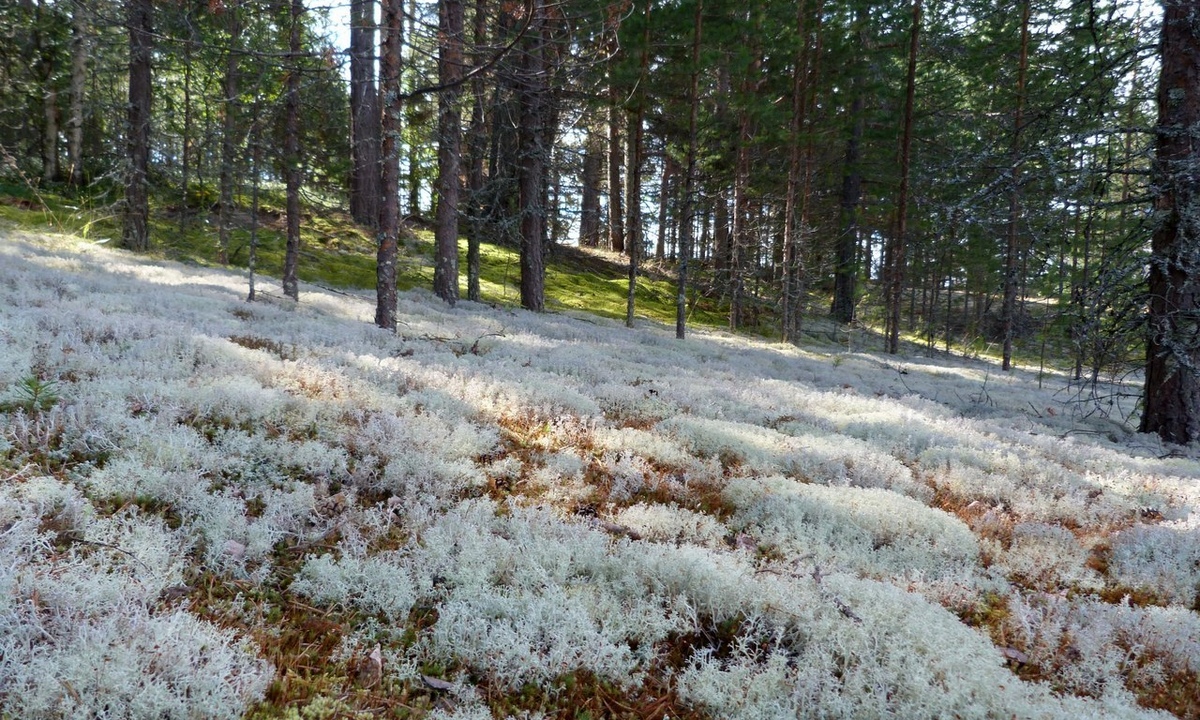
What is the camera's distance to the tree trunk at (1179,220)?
7.49 metres

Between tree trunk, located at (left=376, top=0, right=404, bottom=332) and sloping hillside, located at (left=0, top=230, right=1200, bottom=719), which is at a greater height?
tree trunk, located at (left=376, top=0, right=404, bottom=332)

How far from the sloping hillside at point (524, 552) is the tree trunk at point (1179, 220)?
2.37 metres

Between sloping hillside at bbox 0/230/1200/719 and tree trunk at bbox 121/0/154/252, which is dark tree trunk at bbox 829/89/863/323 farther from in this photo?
tree trunk at bbox 121/0/154/252

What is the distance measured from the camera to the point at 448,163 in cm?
1532

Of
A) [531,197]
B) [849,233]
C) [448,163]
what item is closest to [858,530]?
[448,163]

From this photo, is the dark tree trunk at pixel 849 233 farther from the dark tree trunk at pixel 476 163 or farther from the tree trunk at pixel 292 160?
the tree trunk at pixel 292 160

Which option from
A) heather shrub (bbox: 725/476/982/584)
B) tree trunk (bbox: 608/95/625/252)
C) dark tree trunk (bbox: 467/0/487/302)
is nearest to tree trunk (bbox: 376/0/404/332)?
dark tree trunk (bbox: 467/0/487/302)

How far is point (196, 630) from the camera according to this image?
265cm

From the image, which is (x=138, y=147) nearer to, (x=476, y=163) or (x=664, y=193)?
(x=476, y=163)

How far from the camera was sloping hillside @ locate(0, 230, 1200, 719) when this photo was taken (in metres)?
2.74

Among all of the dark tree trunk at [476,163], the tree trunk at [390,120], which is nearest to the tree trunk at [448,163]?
the dark tree trunk at [476,163]

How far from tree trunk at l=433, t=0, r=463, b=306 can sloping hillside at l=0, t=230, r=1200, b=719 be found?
8.18 meters

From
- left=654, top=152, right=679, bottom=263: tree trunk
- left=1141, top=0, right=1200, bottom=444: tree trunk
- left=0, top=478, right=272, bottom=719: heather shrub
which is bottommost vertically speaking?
left=0, top=478, right=272, bottom=719: heather shrub

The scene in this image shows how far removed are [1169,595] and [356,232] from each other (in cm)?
2691
